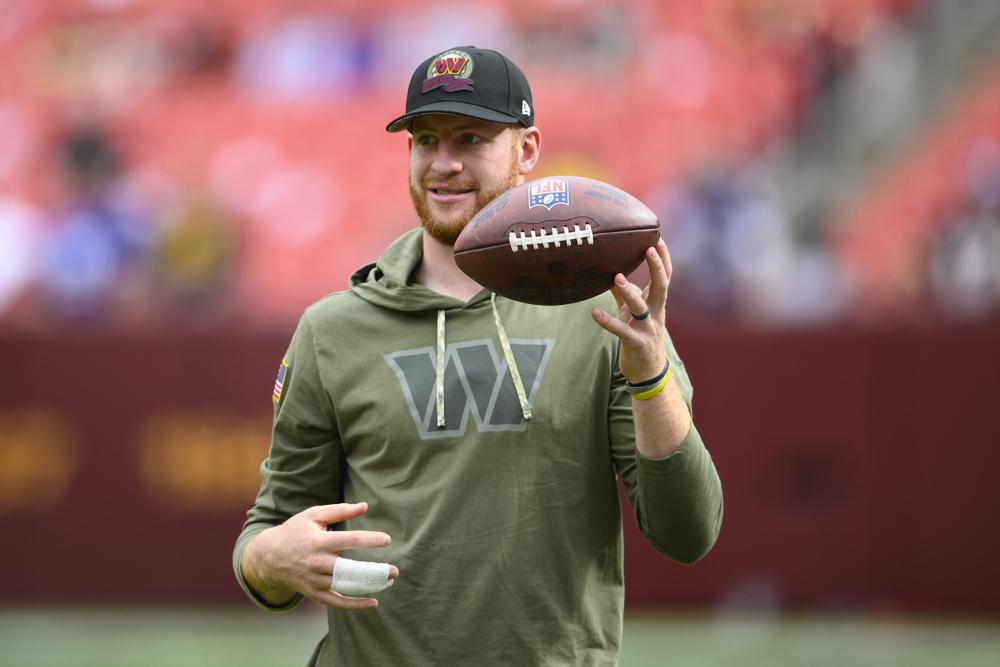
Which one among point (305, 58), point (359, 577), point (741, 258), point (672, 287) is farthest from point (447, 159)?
point (305, 58)

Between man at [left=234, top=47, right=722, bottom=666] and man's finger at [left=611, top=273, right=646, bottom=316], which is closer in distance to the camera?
man's finger at [left=611, top=273, right=646, bottom=316]

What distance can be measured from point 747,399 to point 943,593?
5.00ft

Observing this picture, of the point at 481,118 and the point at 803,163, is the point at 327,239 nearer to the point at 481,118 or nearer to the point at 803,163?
the point at 803,163

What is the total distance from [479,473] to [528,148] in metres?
0.71

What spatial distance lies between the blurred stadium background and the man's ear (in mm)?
4317

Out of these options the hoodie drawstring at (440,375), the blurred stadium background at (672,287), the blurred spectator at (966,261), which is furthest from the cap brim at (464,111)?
the blurred spectator at (966,261)

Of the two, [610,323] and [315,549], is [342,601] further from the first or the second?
[610,323]

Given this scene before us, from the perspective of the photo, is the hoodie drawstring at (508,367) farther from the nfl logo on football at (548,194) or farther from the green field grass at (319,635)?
the green field grass at (319,635)

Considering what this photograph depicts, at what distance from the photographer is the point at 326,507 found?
2545 mm

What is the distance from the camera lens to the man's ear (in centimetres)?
294

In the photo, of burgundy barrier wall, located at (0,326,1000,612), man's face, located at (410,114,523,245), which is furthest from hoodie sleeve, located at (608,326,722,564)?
burgundy barrier wall, located at (0,326,1000,612)

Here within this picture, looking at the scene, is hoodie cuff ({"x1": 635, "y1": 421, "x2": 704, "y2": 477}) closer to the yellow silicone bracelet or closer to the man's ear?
the yellow silicone bracelet

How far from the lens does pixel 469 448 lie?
2.71 m

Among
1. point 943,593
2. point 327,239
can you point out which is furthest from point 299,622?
point 327,239
